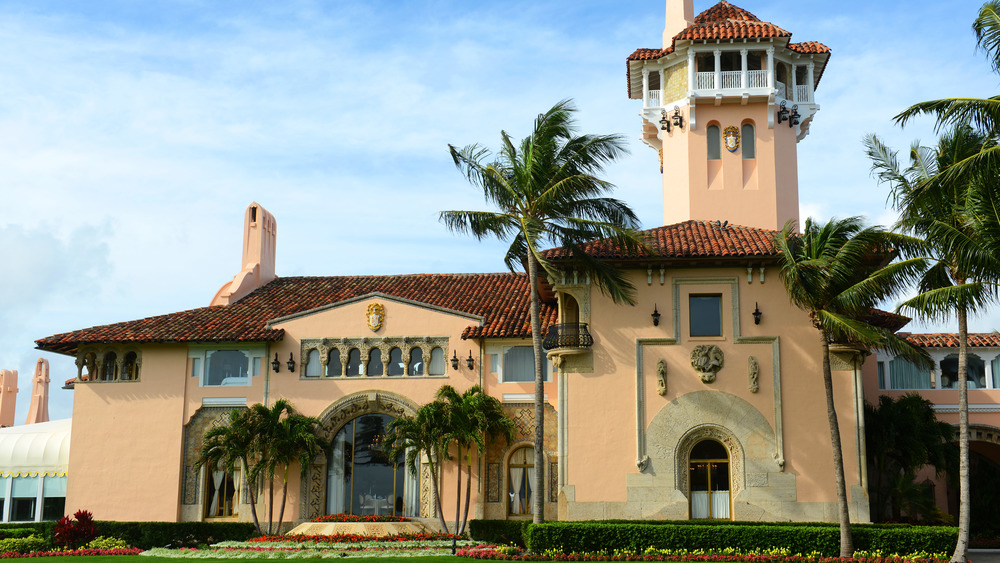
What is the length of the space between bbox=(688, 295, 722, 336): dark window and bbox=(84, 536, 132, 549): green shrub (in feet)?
62.9

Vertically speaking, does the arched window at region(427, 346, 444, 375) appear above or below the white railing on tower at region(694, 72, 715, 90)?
below

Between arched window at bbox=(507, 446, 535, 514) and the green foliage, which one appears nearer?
the green foliage

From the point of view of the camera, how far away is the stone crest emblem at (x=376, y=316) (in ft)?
111

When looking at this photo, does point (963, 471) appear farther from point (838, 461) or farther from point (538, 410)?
point (538, 410)

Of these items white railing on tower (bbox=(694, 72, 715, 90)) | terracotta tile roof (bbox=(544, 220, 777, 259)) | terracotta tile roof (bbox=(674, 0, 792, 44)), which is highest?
terracotta tile roof (bbox=(674, 0, 792, 44))

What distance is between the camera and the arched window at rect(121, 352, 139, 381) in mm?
34688

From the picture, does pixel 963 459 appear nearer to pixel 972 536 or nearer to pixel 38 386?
pixel 972 536

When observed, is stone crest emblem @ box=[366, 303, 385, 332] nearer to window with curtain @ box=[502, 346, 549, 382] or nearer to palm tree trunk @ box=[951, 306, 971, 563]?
window with curtain @ box=[502, 346, 549, 382]

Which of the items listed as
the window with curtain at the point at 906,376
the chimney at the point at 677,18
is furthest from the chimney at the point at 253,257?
the window with curtain at the point at 906,376

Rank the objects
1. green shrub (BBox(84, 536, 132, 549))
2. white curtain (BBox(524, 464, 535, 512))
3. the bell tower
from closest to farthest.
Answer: green shrub (BBox(84, 536, 132, 549))
white curtain (BBox(524, 464, 535, 512))
the bell tower

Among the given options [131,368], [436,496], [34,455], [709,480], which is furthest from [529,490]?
[34,455]

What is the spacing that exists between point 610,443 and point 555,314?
771cm

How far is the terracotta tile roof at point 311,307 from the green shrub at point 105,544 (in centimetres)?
676

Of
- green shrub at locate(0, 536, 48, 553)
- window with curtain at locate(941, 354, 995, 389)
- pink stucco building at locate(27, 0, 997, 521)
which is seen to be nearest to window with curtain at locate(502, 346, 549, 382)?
pink stucco building at locate(27, 0, 997, 521)
